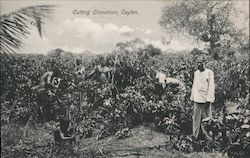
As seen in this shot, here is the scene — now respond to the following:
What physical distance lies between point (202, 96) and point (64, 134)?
183 centimetres

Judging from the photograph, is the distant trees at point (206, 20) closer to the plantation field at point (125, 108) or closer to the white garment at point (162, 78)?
the plantation field at point (125, 108)

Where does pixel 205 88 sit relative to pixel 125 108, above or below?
above

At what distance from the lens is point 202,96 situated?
6078 mm

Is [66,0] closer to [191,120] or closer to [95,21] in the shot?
[95,21]

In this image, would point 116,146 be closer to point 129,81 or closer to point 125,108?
point 125,108

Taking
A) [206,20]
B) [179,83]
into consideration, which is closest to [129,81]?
[179,83]

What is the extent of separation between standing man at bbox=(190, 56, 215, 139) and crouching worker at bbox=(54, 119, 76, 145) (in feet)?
5.16

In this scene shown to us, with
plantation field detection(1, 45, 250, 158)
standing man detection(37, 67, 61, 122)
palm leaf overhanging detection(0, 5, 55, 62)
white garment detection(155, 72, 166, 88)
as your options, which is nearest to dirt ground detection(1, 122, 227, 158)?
plantation field detection(1, 45, 250, 158)

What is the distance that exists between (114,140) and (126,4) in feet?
5.71

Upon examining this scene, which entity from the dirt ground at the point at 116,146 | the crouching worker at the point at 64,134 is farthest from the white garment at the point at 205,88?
the crouching worker at the point at 64,134

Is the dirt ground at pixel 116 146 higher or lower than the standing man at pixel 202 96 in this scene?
lower

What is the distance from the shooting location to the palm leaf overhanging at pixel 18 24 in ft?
18.6

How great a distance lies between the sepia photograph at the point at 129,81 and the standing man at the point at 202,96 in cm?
1

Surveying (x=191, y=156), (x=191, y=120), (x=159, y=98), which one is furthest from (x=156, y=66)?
(x=191, y=156)
